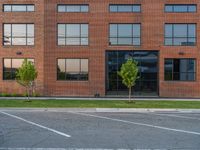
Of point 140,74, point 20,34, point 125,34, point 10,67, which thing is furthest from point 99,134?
point 20,34

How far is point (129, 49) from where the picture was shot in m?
31.0

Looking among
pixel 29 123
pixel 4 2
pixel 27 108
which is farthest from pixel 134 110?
pixel 4 2

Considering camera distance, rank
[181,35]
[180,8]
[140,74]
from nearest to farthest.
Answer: [181,35]
[180,8]
[140,74]

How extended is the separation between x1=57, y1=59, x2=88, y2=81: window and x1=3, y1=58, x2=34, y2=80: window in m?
4.11

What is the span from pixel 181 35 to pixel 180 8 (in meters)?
2.62

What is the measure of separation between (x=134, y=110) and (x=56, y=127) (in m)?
8.14

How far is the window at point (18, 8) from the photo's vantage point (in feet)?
104

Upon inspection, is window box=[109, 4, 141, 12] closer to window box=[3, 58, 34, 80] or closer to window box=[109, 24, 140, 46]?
window box=[109, 24, 140, 46]

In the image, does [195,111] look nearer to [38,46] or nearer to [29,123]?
[29,123]

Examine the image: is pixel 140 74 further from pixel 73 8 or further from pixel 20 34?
pixel 20 34

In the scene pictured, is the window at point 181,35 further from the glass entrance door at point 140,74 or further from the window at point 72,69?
the window at point 72,69

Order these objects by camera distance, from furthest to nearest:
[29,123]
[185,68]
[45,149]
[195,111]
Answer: [185,68] < [195,111] < [29,123] < [45,149]

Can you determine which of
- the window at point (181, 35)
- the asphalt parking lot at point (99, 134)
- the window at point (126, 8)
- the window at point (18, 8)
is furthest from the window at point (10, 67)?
the asphalt parking lot at point (99, 134)

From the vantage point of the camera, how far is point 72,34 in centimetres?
3138
